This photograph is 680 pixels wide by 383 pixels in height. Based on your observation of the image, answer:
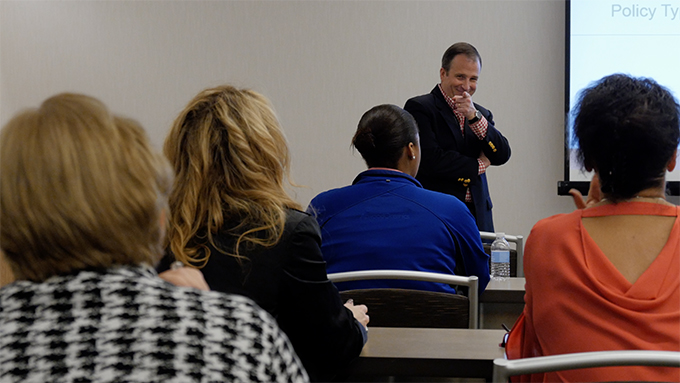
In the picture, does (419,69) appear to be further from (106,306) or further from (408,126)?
(106,306)

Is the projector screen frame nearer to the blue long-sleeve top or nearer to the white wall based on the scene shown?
the white wall

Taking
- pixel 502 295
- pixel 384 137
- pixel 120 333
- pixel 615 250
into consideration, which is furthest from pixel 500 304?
pixel 120 333

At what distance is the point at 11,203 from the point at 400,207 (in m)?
1.50

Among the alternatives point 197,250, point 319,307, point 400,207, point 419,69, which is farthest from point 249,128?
point 419,69

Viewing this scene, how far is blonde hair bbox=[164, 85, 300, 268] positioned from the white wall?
Answer: 11.8 feet

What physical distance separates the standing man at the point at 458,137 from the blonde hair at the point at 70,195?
2840 mm

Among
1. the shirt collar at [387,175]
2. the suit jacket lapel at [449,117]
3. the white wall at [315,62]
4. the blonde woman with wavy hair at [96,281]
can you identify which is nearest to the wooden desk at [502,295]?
the shirt collar at [387,175]

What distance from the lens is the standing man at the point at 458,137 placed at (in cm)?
362

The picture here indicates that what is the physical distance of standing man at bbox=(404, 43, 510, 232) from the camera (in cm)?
362

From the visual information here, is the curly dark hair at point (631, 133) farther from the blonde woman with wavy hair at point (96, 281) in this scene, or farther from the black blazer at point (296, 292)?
the blonde woman with wavy hair at point (96, 281)

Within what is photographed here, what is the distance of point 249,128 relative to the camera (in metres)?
1.48

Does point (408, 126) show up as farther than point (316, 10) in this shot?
No

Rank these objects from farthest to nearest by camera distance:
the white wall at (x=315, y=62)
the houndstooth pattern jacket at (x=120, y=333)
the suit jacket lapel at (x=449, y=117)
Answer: the white wall at (x=315, y=62) < the suit jacket lapel at (x=449, y=117) < the houndstooth pattern jacket at (x=120, y=333)

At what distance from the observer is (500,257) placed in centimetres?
280
